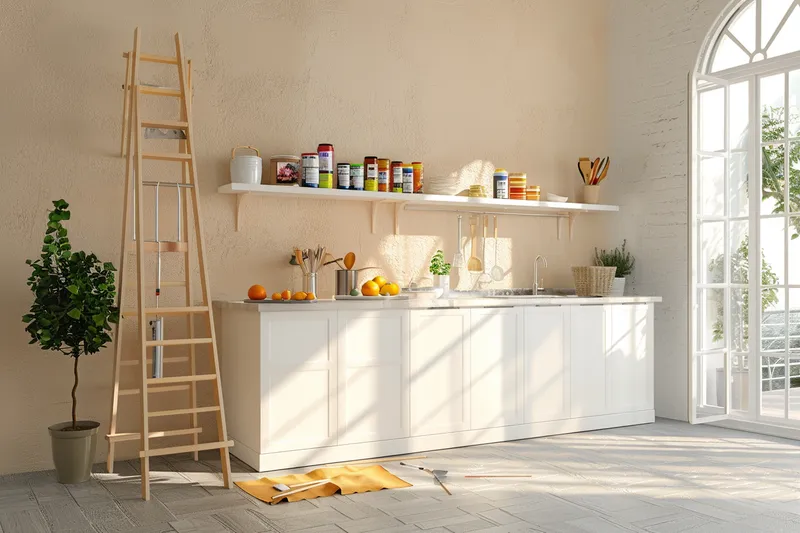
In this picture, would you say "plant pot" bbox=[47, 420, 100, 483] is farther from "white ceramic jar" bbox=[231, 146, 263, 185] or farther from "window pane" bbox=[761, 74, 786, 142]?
"window pane" bbox=[761, 74, 786, 142]

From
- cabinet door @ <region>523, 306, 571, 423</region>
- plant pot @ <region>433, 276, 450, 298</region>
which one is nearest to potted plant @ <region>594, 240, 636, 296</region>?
cabinet door @ <region>523, 306, 571, 423</region>

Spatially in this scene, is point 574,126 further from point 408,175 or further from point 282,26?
point 282,26

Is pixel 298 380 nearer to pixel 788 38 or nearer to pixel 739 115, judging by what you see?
pixel 739 115

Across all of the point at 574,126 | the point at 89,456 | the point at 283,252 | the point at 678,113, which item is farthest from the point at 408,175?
the point at 89,456

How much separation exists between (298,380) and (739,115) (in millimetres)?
3506

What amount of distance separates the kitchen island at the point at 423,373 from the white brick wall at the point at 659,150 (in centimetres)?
26

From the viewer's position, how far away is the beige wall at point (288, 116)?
A: 4172 millimetres

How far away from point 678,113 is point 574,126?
0.78 m

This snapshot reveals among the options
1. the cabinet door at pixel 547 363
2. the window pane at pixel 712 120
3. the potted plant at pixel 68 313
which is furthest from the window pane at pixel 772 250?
the potted plant at pixel 68 313

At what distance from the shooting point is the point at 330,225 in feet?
16.3

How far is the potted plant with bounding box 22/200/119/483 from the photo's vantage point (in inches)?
149

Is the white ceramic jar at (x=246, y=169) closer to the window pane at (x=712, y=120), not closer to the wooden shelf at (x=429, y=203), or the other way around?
the wooden shelf at (x=429, y=203)

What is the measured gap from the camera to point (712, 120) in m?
5.52

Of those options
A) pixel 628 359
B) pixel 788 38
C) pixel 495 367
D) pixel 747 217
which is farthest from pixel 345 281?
pixel 788 38
